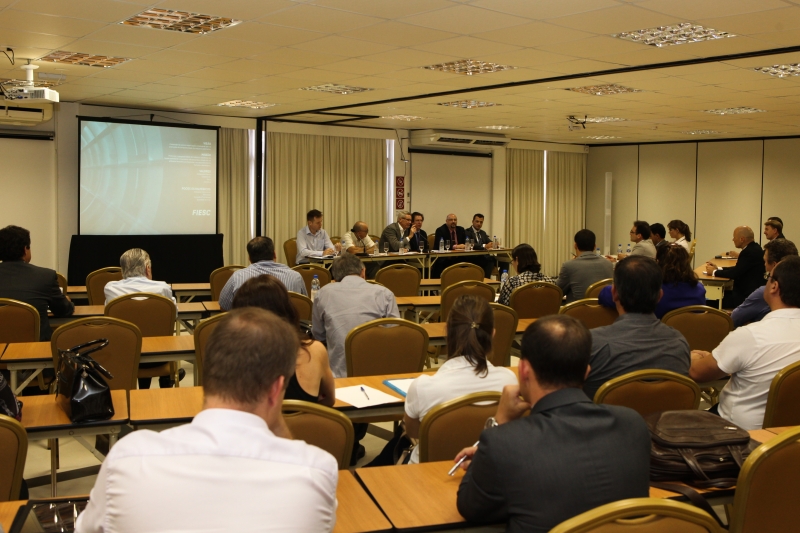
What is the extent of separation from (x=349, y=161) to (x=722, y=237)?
762cm

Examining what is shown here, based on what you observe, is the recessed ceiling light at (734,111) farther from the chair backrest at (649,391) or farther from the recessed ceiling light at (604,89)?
the chair backrest at (649,391)

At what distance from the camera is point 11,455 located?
2389mm

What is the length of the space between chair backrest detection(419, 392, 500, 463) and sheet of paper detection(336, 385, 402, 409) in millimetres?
668

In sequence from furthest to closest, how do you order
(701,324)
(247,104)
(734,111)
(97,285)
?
(247,104) → (734,111) → (97,285) → (701,324)

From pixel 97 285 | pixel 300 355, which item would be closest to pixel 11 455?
pixel 300 355

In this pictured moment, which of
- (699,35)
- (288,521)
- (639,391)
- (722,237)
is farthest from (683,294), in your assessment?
(722,237)

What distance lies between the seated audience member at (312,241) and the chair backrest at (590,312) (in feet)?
18.6

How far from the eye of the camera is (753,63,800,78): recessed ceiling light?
23.2 ft

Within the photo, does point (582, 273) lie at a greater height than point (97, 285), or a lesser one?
greater

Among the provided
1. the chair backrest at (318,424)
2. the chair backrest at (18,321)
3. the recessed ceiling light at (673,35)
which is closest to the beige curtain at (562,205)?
the recessed ceiling light at (673,35)

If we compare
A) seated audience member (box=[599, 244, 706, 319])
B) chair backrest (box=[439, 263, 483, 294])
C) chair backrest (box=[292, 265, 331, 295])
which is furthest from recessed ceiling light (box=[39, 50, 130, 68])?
seated audience member (box=[599, 244, 706, 319])

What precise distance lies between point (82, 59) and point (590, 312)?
5.32 meters

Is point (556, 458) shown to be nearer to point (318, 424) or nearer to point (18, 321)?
point (318, 424)

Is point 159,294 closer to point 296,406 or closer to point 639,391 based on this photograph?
point 296,406
